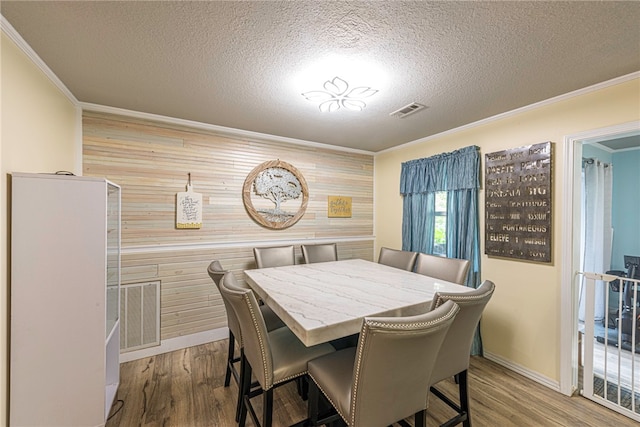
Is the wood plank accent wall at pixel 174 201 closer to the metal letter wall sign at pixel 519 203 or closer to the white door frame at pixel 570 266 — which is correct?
the metal letter wall sign at pixel 519 203

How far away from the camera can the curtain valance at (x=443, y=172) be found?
8.96 ft

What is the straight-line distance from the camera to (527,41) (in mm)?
1451

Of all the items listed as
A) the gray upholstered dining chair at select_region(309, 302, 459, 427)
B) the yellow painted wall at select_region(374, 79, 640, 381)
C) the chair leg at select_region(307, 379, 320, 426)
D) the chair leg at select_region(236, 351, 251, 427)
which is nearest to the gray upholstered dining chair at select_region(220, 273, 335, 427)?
the chair leg at select_region(236, 351, 251, 427)

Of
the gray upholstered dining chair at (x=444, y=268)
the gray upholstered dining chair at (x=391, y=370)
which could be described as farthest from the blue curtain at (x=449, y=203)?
the gray upholstered dining chair at (x=391, y=370)

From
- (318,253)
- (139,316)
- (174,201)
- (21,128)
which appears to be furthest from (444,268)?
(21,128)

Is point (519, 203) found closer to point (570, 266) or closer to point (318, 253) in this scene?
point (570, 266)

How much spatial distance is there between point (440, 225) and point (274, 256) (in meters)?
2.11

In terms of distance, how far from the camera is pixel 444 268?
2.42m

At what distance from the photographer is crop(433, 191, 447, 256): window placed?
3.16 metres

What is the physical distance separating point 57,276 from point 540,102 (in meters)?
3.80

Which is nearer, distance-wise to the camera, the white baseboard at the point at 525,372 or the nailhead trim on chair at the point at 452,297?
the nailhead trim on chair at the point at 452,297

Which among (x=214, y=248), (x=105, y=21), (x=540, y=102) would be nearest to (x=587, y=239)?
(x=540, y=102)

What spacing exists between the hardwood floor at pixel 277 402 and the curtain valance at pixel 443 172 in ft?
6.10

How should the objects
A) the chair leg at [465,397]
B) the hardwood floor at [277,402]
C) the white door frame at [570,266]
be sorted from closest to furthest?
the chair leg at [465,397], the hardwood floor at [277,402], the white door frame at [570,266]
